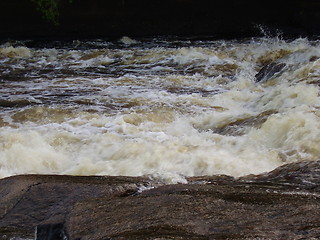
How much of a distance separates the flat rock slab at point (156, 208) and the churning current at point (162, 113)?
83 cm

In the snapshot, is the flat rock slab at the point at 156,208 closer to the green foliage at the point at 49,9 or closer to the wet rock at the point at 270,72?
the wet rock at the point at 270,72

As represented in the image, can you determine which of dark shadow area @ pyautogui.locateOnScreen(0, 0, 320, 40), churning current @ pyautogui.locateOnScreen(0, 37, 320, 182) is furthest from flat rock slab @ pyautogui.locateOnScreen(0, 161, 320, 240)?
dark shadow area @ pyautogui.locateOnScreen(0, 0, 320, 40)

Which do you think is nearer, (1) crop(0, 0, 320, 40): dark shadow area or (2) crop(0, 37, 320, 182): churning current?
(2) crop(0, 37, 320, 182): churning current

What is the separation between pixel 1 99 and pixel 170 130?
130 inches

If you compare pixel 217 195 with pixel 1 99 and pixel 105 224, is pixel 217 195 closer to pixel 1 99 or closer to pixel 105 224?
pixel 105 224

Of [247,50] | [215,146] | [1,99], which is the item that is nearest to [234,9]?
[247,50]

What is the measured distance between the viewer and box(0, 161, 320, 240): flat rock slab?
96.7 inches

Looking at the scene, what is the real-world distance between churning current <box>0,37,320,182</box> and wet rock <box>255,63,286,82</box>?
30 millimetres

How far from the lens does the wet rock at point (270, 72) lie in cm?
848

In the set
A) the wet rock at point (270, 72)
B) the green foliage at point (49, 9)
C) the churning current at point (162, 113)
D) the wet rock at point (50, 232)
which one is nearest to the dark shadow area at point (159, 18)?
the green foliage at point (49, 9)

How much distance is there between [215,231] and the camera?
2443 millimetres

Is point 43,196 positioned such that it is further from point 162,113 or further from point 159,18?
point 159,18

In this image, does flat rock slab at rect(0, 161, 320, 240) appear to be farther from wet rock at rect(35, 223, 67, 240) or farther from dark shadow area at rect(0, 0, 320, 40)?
dark shadow area at rect(0, 0, 320, 40)

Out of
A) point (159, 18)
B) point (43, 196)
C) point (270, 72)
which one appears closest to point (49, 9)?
point (159, 18)
